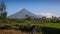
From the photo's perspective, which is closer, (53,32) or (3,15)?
(53,32)

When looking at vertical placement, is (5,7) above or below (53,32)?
above

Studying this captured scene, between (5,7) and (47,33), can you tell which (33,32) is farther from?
(5,7)

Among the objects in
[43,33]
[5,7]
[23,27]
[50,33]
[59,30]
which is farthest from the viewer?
[5,7]

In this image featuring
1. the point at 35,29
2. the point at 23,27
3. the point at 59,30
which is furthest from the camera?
the point at 23,27

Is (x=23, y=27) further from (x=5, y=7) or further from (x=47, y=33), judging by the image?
(x=5, y=7)

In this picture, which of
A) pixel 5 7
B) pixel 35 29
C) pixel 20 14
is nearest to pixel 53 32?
Result: pixel 35 29

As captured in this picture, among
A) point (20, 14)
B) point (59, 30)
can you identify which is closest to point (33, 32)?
point (59, 30)

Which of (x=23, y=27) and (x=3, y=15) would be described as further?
(x=3, y=15)

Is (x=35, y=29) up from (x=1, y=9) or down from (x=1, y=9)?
down

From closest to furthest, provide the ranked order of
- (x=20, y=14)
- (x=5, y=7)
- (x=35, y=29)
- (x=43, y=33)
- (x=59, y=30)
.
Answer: (x=35, y=29) < (x=59, y=30) < (x=43, y=33) < (x=5, y=7) < (x=20, y=14)
